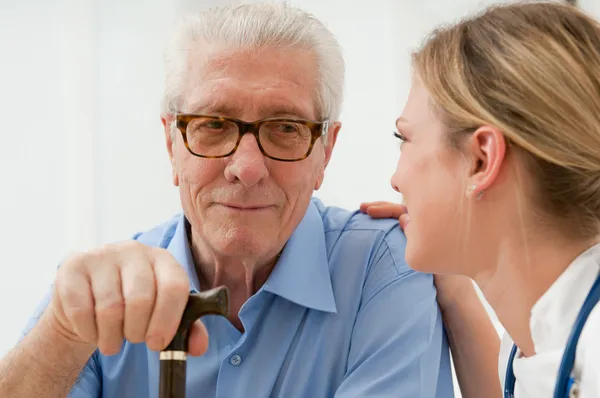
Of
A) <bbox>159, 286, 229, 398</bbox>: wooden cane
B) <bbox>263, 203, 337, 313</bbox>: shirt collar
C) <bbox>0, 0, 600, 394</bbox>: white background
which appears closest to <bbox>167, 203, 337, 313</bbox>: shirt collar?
<bbox>263, 203, 337, 313</bbox>: shirt collar

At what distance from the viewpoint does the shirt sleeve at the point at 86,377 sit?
4.23 feet

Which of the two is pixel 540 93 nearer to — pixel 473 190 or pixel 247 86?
pixel 473 190

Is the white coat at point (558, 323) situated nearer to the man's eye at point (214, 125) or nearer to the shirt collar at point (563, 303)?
the shirt collar at point (563, 303)

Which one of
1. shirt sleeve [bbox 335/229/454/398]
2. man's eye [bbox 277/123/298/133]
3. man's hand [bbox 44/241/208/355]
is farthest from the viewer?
man's eye [bbox 277/123/298/133]

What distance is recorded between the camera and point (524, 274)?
106 cm

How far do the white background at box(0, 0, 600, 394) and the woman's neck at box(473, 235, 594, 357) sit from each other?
4.47 ft

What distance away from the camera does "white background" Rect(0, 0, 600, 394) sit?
2221 mm

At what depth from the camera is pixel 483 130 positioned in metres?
1.03

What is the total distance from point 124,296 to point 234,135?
0.47 meters

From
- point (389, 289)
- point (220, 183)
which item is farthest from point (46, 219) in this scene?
point (389, 289)

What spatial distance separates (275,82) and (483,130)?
0.44 meters

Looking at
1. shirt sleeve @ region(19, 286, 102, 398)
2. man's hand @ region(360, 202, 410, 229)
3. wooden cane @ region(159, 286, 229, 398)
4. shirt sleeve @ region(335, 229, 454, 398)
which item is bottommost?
shirt sleeve @ region(19, 286, 102, 398)

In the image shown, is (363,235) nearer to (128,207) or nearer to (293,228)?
(293,228)

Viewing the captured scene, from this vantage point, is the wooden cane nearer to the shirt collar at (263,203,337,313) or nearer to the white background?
the shirt collar at (263,203,337,313)
